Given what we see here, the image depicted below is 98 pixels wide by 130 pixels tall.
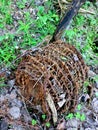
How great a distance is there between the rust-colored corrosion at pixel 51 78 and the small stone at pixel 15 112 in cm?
17

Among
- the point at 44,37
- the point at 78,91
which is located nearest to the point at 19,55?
the point at 44,37

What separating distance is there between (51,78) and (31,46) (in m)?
0.72

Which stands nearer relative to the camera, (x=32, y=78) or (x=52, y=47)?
(x=32, y=78)

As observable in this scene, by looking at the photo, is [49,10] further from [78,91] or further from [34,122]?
[34,122]

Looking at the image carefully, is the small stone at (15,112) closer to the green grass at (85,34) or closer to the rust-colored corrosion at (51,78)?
the rust-colored corrosion at (51,78)

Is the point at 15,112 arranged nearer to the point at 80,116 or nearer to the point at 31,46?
the point at 80,116

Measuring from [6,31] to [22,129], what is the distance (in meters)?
1.22

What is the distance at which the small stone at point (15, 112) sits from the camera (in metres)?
2.91

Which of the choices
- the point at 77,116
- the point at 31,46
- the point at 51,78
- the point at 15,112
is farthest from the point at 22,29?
the point at 77,116

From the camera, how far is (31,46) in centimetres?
349

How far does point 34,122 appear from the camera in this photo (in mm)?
2910

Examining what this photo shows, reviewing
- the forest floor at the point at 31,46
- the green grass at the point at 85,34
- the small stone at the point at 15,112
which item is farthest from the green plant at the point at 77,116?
the green grass at the point at 85,34

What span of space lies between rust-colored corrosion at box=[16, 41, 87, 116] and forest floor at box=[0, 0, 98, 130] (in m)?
0.12

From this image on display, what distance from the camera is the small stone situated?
291cm
